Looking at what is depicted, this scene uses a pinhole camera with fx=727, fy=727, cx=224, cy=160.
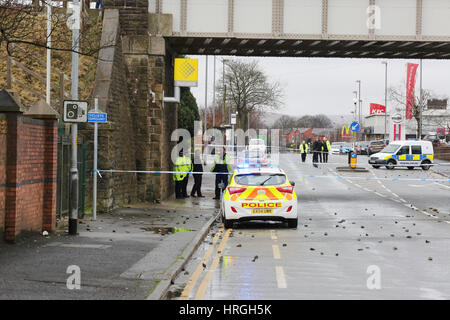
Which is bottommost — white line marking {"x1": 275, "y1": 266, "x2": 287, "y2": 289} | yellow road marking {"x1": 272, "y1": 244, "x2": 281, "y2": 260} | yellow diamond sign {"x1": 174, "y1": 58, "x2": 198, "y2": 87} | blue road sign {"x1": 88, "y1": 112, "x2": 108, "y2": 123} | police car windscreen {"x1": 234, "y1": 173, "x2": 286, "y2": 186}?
yellow road marking {"x1": 272, "y1": 244, "x2": 281, "y2": 260}

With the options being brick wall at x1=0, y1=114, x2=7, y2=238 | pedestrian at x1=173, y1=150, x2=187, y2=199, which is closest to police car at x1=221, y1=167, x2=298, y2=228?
brick wall at x1=0, y1=114, x2=7, y2=238

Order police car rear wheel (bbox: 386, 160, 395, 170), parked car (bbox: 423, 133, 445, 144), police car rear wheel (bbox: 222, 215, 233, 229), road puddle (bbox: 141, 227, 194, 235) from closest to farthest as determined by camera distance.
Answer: road puddle (bbox: 141, 227, 194, 235) < police car rear wheel (bbox: 222, 215, 233, 229) < police car rear wheel (bbox: 386, 160, 395, 170) < parked car (bbox: 423, 133, 445, 144)

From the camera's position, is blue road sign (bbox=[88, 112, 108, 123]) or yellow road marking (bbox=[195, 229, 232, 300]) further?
blue road sign (bbox=[88, 112, 108, 123])

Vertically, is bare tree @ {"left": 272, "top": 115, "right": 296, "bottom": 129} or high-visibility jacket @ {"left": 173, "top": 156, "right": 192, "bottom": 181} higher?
bare tree @ {"left": 272, "top": 115, "right": 296, "bottom": 129}

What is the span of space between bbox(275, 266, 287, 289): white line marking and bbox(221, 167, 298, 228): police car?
233 inches

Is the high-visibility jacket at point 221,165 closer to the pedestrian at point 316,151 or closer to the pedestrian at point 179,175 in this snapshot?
the pedestrian at point 179,175

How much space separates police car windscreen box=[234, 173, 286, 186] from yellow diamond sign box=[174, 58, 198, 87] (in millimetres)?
8549

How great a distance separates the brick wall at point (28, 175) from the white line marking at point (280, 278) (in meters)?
5.12

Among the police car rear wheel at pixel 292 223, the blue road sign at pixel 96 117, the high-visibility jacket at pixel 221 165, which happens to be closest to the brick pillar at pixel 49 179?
the blue road sign at pixel 96 117

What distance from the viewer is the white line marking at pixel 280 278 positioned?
10211mm

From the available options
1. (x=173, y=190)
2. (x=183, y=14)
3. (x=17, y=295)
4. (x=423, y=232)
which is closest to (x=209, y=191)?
(x=173, y=190)

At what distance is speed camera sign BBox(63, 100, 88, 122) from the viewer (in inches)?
612

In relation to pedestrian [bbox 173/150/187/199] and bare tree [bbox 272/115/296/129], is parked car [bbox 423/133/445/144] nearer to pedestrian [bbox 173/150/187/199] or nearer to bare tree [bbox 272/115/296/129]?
pedestrian [bbox 173/150/187/199]

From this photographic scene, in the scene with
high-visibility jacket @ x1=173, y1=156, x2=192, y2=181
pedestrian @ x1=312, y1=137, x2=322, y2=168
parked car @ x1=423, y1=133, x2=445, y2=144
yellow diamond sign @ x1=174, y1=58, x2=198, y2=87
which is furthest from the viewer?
parked car @ x1=423, y1=133, x2=445, y2=144
